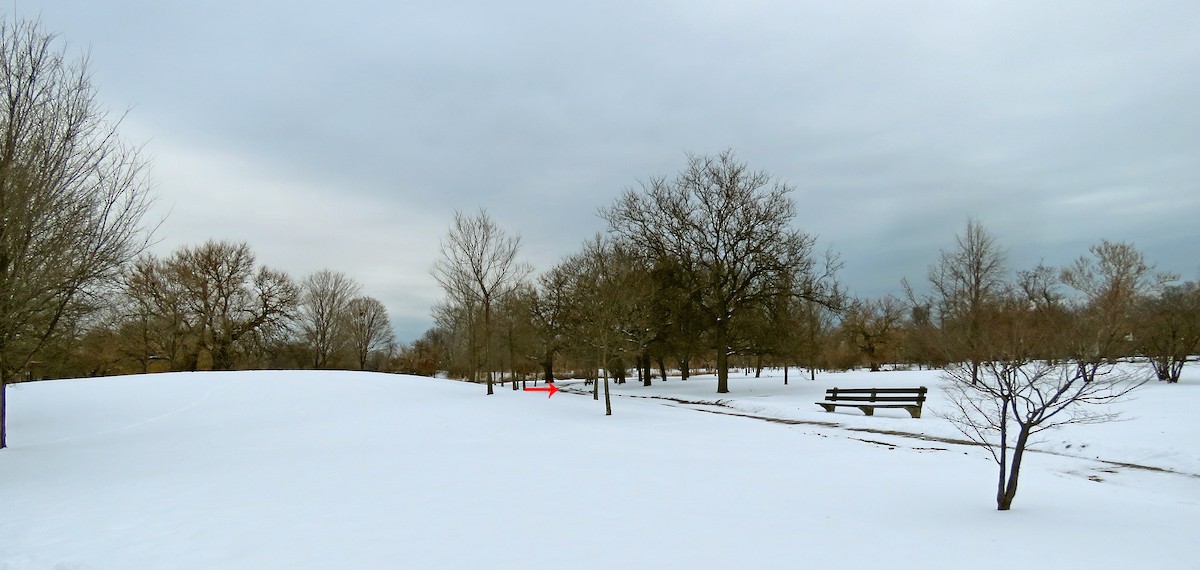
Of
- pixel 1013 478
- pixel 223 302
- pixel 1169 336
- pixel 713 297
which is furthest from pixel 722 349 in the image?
pixel 223 302

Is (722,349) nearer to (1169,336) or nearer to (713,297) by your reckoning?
(713,297)

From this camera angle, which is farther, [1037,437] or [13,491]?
[1037,437]

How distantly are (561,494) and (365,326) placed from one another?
56907 mm

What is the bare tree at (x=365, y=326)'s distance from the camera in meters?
57.2

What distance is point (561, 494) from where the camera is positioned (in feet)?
25.4

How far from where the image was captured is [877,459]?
10953 mm

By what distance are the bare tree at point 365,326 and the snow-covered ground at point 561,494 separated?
1638 inches

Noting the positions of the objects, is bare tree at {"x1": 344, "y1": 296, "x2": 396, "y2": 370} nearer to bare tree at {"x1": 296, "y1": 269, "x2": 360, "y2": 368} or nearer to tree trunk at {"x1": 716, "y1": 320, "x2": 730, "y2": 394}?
bare tree at {"x1": 296, "y1": 269, "x2": 360, "y2": 368}

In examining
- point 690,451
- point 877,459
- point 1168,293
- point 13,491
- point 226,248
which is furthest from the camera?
point 226,248

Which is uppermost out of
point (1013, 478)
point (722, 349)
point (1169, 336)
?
point (1169, 336)

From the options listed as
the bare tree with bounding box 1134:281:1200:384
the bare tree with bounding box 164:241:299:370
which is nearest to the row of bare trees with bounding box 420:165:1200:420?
the bare tree with bounding box 1134:281:1200:384

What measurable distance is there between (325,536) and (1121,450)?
1461 centimetres

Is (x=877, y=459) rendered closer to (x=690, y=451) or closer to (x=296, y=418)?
(x=690, y=451)

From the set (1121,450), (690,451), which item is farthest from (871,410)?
(690,451)
